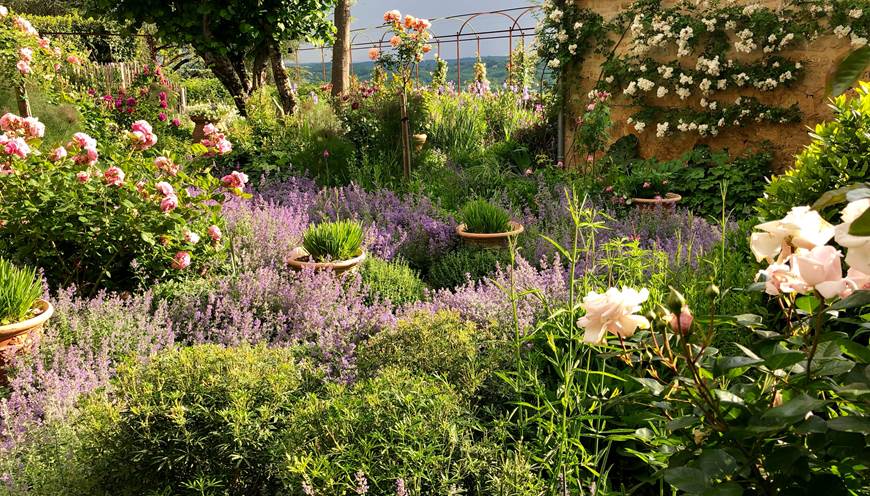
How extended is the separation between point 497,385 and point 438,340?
0.26 metres

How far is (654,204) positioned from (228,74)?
6831 mm

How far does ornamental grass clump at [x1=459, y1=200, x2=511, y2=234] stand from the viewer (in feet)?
14.4

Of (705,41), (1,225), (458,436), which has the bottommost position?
(458,436)

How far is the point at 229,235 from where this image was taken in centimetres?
400

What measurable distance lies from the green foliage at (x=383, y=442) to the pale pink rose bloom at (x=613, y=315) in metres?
0.65

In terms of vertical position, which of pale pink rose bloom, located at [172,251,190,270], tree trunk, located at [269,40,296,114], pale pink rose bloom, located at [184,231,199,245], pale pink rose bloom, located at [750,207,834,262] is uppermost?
tree trunk, located at [269,40,296,114]

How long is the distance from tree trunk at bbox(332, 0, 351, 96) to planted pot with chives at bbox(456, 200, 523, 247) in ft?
24.3

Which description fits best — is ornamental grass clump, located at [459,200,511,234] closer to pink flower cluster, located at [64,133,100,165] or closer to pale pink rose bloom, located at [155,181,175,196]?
pale pink rose bloom, located at [155,181,175,196]

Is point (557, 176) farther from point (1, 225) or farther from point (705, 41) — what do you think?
point (1, 225)


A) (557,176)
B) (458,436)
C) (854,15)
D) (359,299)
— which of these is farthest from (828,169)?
(854,15)

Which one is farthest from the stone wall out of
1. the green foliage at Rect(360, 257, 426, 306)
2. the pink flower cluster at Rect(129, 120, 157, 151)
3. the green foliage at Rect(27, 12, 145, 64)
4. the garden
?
the green foliage at Rect(27, 12, 145, 64)

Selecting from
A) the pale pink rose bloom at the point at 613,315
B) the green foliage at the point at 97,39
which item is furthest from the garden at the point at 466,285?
the green foliage at the point at 97,39

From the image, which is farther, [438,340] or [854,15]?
[854,15]

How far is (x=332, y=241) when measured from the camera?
382cm
